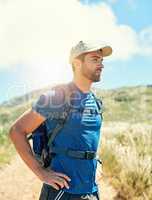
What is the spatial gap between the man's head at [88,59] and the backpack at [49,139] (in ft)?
0.74

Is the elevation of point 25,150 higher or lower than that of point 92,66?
lower

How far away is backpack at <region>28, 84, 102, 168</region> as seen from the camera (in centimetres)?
488

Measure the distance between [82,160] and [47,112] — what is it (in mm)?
432

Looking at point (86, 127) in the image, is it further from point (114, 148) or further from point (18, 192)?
point (114, 148)

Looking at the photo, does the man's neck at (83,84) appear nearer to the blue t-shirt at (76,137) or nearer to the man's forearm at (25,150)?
the blue t-shirt at (76,137)

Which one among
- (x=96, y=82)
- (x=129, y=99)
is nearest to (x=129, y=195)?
(x=96, y=82)

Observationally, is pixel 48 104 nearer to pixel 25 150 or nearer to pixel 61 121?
pixel 61 121

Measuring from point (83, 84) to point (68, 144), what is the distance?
51cm

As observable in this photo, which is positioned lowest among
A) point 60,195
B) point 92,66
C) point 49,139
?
point 60,195

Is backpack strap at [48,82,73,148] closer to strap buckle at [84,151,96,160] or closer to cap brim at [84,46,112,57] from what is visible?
strap buckle at [84,151,96,160]

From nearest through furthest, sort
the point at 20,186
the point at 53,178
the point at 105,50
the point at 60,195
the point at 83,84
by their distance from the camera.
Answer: the point at 53,178 → the point at 60,195 → the point at 83,84 → the point at 105,50 → the point at 20,186

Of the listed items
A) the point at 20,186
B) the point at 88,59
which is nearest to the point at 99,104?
the point at 88,59

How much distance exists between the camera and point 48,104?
4867 millimetres

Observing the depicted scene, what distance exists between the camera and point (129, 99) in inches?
3792
